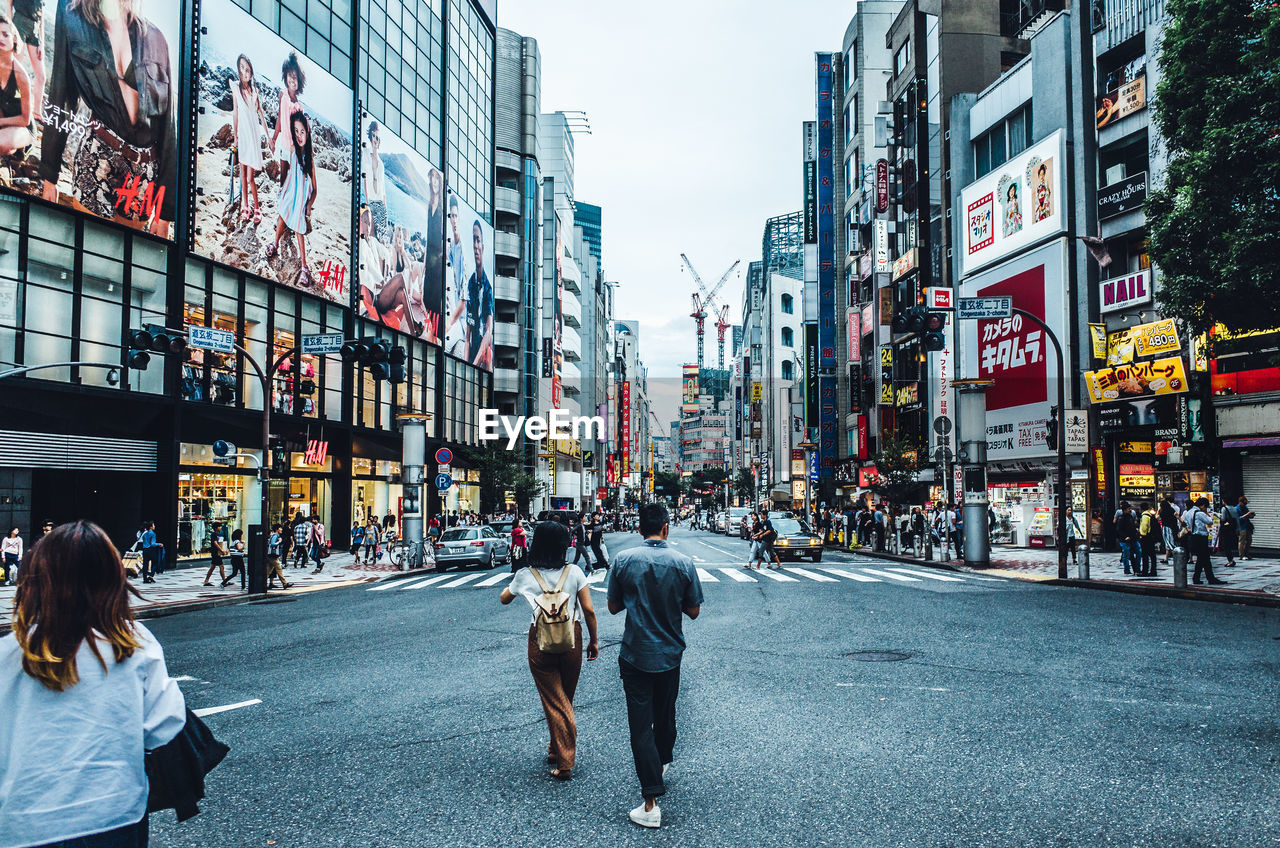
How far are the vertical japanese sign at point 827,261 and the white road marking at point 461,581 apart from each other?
45.6 meters

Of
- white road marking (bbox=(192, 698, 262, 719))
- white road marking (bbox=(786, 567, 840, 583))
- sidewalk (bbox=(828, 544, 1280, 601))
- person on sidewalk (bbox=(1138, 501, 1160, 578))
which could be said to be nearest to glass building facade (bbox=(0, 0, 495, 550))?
white road marking (bbox=(192, 698, 262, 719))

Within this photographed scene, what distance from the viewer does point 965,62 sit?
4469 centimetres

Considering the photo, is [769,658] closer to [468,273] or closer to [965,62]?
[965,62]

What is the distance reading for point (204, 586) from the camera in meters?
22.2

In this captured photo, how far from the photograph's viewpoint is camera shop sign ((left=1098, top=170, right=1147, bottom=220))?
3067 centimetres

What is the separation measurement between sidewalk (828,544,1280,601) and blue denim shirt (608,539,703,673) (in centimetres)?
1454

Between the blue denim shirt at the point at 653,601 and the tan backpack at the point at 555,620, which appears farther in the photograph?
the tan backpack at the point at 555,620

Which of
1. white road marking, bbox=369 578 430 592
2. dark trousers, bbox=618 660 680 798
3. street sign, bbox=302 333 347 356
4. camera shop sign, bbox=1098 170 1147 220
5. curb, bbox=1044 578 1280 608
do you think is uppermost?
camera shop sign, bbox=1098 170 1147 220

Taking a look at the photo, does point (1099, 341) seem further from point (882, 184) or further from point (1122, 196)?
point (882, 184)

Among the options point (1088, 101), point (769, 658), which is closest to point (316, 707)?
point (769, 658)

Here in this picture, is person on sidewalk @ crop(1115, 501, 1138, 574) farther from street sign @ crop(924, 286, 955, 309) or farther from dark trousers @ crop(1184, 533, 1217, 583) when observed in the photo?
street sign @ crop(924, 286, 955, 309)

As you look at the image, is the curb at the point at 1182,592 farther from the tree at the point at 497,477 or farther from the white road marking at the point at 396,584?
the tree at the point at 497,477

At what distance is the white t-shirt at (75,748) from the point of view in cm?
284

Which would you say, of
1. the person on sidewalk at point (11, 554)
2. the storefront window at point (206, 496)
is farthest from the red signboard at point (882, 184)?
the person on sidewalk at point (11, 554)
